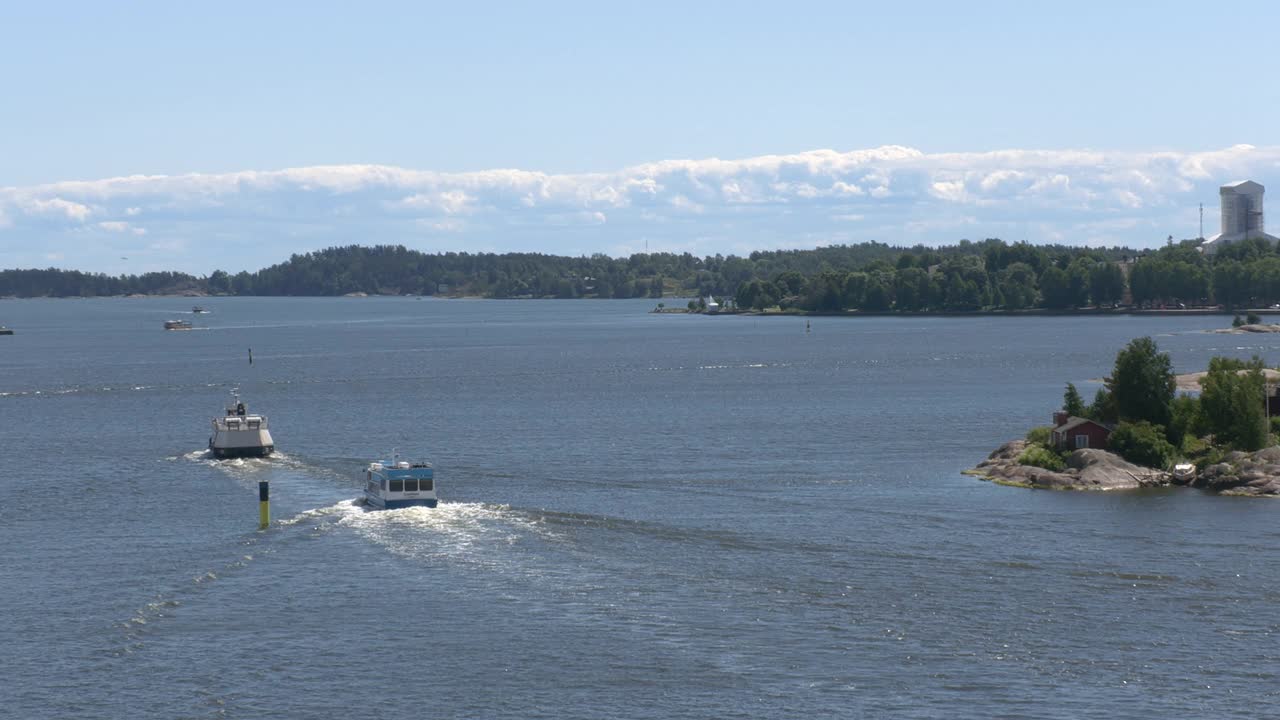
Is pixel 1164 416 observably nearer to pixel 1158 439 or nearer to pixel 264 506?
pixel 1158 439

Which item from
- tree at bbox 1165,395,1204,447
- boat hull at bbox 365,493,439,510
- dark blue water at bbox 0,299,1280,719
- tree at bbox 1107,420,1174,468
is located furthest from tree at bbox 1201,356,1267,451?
boat hull at bbox 365,493,439,510

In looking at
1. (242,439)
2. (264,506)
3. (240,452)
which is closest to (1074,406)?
(264,506)

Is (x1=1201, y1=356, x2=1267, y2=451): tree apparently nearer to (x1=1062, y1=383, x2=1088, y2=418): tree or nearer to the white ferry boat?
(x1=1062, y1=383, x2=1088, y2=418): tree

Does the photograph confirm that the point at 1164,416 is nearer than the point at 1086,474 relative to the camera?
No

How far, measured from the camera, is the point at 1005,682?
49.6 meters

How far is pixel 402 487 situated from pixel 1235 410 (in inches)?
1910

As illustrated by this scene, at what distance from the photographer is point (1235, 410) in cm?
9138

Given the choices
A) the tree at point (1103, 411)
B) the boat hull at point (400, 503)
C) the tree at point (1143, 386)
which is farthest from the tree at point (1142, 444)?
the boat hull at point (400, 503)

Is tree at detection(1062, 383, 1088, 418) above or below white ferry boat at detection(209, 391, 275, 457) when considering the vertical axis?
above


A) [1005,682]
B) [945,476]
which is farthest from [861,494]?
[1005,682]

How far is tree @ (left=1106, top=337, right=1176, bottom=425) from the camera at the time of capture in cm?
9375

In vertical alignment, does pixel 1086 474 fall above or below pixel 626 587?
above

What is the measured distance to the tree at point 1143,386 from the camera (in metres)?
93.8

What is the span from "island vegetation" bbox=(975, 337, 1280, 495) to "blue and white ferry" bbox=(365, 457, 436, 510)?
3277 cm
